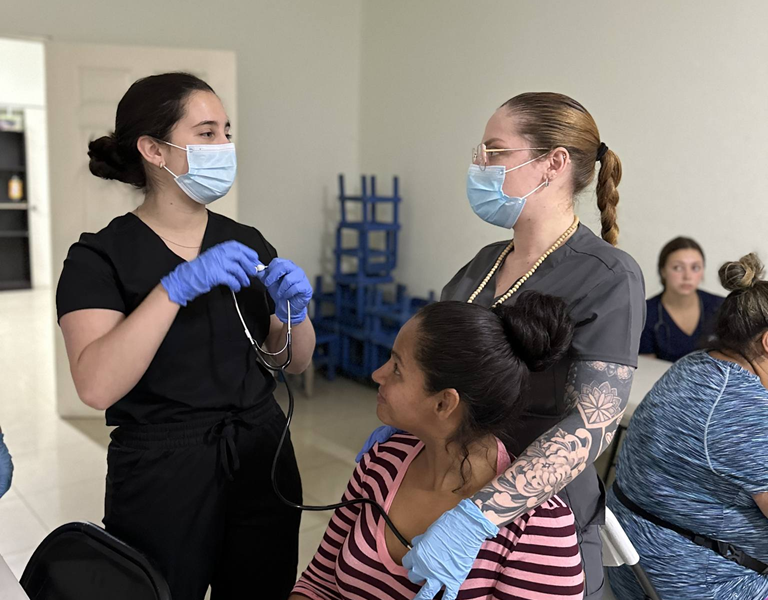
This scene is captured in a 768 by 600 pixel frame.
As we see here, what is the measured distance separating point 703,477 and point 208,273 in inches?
→ 42.9

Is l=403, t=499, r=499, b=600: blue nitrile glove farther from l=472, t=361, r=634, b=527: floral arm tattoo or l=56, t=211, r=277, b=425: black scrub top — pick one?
l=56, t=211, r=277, b=425: black scrub top

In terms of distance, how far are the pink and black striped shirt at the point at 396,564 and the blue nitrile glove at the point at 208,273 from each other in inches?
16.8

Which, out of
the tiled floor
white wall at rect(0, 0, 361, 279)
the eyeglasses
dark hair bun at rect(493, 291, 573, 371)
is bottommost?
the tiled floor

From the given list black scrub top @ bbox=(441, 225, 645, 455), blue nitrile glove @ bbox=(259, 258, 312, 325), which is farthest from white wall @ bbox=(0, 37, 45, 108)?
black scrub top @ bbox=(441, 225, 645, 455)

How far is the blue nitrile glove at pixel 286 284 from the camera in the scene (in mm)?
1312

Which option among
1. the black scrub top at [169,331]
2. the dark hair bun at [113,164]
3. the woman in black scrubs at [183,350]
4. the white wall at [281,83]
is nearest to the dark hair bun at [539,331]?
the woman in black scrubs at [183,350]

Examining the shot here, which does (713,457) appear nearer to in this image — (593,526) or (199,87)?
(593,526)

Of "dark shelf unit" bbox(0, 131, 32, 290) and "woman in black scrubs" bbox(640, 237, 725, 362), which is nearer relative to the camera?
"woman in black scrubs" bbox(640, 237, 725, 362)

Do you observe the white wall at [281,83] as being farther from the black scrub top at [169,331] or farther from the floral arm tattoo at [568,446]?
the floral arm tattoo at [568,446]

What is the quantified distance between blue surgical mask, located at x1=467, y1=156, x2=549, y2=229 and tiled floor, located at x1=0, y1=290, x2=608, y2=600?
1.69 meters

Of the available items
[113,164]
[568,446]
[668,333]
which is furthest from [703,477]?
[668,333]

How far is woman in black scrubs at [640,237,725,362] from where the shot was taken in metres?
2.99

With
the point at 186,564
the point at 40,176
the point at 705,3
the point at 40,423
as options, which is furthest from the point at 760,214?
the point at 40,176

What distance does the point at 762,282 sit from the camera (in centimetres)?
157
